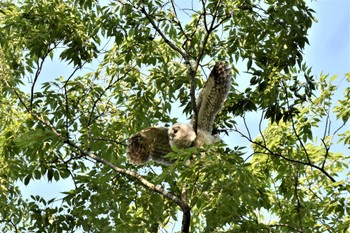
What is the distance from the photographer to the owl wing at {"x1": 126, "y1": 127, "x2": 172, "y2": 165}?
22.8 feet

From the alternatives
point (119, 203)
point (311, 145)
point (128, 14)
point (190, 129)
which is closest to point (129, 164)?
point (119, 203)

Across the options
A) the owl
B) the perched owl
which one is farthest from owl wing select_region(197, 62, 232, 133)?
the perched owl

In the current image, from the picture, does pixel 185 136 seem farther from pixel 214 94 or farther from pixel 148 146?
pixel 148 146

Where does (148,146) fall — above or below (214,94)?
below

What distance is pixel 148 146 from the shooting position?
7.03 meters

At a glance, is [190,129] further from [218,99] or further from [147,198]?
[147,198]

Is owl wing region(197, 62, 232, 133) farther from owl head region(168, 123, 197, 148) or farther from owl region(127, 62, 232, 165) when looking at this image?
owl head region(168, 123, 197, 148)

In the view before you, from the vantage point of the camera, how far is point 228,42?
24.9ft

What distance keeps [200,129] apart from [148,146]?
31.4 inches

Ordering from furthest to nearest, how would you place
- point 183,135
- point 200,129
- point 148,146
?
1. point 148,146
2. point 200,129
3. point 183,135

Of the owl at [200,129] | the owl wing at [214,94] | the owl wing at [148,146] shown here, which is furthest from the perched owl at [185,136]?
the owl wing at [148,146]

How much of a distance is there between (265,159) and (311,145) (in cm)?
88

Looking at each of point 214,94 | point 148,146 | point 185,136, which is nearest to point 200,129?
point 185,136

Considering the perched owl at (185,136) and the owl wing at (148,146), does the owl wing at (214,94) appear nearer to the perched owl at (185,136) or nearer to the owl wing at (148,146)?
the perched owl at (185,136)
